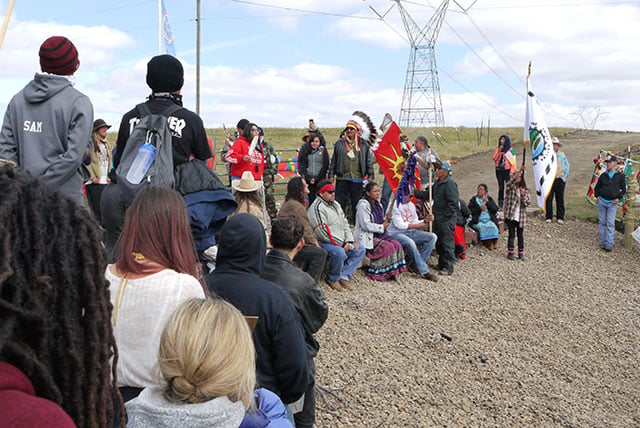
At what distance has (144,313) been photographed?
2201 mm

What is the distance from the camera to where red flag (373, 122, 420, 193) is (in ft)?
31.2

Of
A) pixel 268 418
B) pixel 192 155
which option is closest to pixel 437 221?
pixel 192 155

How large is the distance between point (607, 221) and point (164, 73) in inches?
431

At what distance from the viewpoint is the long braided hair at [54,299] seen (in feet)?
3.55

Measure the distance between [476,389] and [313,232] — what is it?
8.98 feet

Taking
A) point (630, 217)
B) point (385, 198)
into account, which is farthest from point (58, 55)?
point (630, 217)

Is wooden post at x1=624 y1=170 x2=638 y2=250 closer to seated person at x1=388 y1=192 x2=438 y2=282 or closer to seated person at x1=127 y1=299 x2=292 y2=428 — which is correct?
seated person at x1=388 y1=192 x2=438 y2=282

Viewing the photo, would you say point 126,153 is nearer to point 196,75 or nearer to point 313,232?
point 313,232

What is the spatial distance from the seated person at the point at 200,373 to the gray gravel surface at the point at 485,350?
3.23m

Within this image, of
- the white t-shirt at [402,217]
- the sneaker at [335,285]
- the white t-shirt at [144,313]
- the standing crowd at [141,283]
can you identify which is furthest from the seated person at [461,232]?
the white t-shirt at [144,313]

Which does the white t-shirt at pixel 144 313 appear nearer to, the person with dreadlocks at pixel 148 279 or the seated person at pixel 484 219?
the person with dreadlocks at pixel 148 279

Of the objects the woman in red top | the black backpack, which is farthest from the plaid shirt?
the black backpack

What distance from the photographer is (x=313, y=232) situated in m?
7.53

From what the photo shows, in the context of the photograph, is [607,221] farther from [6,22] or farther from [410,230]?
[6,22]
